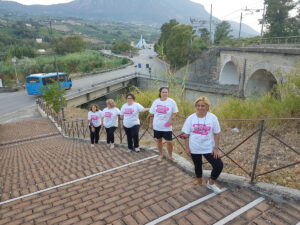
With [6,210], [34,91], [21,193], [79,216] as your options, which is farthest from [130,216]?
[34,91]

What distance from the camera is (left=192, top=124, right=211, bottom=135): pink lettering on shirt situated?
275cm

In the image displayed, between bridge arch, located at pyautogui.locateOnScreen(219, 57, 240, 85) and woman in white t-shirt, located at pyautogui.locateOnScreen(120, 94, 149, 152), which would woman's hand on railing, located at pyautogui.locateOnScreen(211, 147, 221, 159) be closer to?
woman in white t-shirt, located at pyautogui.locateOnScreen(120, 94, 149, 152)

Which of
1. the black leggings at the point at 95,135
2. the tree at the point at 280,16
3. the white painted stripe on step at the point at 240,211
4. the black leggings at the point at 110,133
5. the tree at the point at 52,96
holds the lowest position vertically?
the tree at the point at 52,96

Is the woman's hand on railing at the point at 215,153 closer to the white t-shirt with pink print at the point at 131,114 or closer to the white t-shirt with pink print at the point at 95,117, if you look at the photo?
the white t-shirt with pink print at the point at 131,114

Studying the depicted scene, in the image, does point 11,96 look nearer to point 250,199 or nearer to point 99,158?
point 99,158

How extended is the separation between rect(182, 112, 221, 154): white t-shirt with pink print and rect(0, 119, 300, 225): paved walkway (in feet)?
2.08

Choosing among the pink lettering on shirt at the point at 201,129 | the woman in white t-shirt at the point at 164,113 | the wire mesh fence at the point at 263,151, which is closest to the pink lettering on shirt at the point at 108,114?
the wire mesh fence at the point at 263,151

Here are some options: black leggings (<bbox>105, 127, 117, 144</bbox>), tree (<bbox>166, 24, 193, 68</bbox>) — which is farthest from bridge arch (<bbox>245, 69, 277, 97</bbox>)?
black leggings (<bbox>105, 127, 117, 144</bbox>)

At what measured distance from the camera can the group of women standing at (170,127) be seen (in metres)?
2.77

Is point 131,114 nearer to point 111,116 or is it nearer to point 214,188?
point 111,116

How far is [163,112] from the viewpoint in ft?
12.6

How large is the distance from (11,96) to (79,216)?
82.6ft

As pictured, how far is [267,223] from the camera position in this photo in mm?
2287

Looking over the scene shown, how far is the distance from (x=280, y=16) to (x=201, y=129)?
1424 inches
